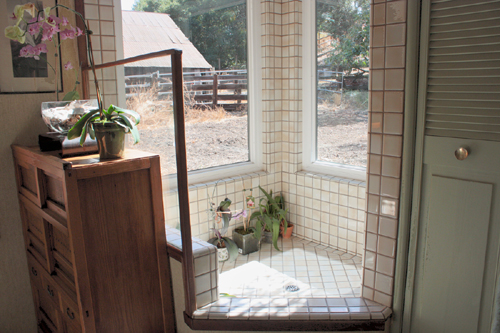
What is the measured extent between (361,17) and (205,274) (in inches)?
73.4

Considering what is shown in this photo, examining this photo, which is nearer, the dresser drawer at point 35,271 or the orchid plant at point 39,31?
the orchid plant at point 39,31

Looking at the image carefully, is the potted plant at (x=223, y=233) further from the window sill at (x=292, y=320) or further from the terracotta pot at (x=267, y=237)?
the window sill at (x=292, y=320)

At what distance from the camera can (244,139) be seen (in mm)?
3021

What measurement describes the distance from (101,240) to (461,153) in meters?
1.47

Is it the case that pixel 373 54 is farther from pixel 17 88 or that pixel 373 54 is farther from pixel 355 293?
pixel 17 88

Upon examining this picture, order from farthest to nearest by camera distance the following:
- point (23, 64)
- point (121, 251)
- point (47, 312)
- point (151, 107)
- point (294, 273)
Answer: point (294, 273), point (47, 312), point (23, 64), point (151, 107), point (121, 251)

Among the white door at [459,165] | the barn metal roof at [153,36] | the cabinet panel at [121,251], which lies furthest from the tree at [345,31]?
the cabinet panel at [121,251]

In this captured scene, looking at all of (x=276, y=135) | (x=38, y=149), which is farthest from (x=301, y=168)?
(x=38, y=149)

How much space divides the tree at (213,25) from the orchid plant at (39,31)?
66cm

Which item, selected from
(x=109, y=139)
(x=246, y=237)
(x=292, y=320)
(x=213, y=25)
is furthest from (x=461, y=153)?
(x=213, y=25)

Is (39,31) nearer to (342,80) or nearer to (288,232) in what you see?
(342,80)

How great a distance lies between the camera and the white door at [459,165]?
1.47 m

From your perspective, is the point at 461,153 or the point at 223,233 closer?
the point at 461,153

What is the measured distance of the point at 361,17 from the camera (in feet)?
8.38
